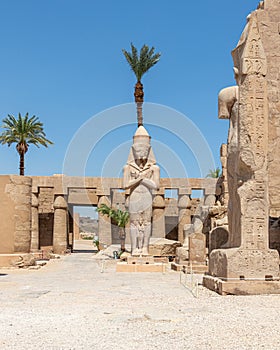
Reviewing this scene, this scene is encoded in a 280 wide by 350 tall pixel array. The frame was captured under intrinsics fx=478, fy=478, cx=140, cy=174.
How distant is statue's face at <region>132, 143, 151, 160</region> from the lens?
39.2ft

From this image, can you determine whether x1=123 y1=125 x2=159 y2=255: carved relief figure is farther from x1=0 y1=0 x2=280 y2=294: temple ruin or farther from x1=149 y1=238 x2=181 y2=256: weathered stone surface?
x1=149 y1=238 x2=181 y2=256: weathered stone surface

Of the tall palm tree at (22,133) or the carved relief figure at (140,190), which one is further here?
the tall palm tree at (22,133)

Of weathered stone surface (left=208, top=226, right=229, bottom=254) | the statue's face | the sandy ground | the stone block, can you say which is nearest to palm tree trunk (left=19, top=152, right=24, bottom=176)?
the statue's face

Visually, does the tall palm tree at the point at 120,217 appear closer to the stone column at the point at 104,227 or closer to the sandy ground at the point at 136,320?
the stone column at the point at 104,227

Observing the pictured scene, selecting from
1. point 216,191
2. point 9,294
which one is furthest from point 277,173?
point 216,191

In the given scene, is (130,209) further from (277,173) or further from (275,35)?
(275,35)

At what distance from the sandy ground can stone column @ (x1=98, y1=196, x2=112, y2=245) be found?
18666 millimetres

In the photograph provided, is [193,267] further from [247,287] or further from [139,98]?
[139,98]

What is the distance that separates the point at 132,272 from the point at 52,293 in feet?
14.8

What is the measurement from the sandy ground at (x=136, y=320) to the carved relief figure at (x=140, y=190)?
5.14 meters

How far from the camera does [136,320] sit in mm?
4250

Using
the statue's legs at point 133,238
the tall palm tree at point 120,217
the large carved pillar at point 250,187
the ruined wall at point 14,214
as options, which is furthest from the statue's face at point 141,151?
the tall palm tree at point 120,217

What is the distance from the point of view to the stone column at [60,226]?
80.0ft

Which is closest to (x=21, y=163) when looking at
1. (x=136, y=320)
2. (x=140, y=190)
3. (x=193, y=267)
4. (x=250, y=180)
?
(x=140, y=190)
